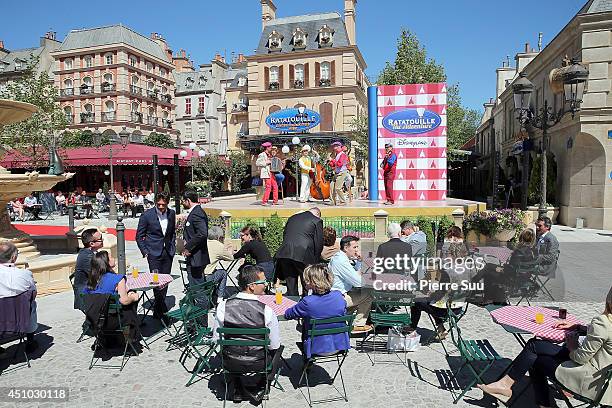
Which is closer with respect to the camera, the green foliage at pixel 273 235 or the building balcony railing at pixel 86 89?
the green foliage at pixel 273 235

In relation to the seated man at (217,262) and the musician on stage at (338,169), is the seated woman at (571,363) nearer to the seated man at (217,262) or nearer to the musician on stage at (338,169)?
the seated man at (217,262)

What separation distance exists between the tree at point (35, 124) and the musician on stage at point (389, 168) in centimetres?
2282

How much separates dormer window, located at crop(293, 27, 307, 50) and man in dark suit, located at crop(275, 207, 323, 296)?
104 ft

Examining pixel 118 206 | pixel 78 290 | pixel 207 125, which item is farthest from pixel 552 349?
pixel 207 125

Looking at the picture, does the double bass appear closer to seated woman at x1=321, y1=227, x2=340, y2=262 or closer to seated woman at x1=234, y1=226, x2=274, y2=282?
seated woman at x1=321, y1=227, x2=340, y2=262

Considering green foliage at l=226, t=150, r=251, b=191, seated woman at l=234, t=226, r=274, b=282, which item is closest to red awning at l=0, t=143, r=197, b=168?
green foliage at l=226, t=150, r=251, b=191

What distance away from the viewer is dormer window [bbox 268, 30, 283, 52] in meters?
37.2

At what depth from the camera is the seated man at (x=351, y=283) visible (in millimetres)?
6312

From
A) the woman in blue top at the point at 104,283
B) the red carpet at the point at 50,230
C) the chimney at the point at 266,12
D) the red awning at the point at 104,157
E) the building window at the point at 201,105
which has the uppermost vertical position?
the chimney at the point at 266,12

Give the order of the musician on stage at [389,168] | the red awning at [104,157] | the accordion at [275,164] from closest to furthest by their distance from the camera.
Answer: the musician on stage at [389,168]
the accordion at [275,164]
the red awning at [104,157]

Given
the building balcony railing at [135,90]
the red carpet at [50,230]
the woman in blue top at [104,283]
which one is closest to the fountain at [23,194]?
the woman in blue top at [104,283]

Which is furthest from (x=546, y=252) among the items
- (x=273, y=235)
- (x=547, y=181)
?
(x=547, y=181)

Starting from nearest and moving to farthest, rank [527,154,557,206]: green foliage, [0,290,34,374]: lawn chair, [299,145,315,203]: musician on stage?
[0,290,34,374]: lawn chair < [299,145,315,203]: musician on stage < [527,154,557,206]: green foliage

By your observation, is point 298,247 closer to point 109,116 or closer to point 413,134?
point 413,134
